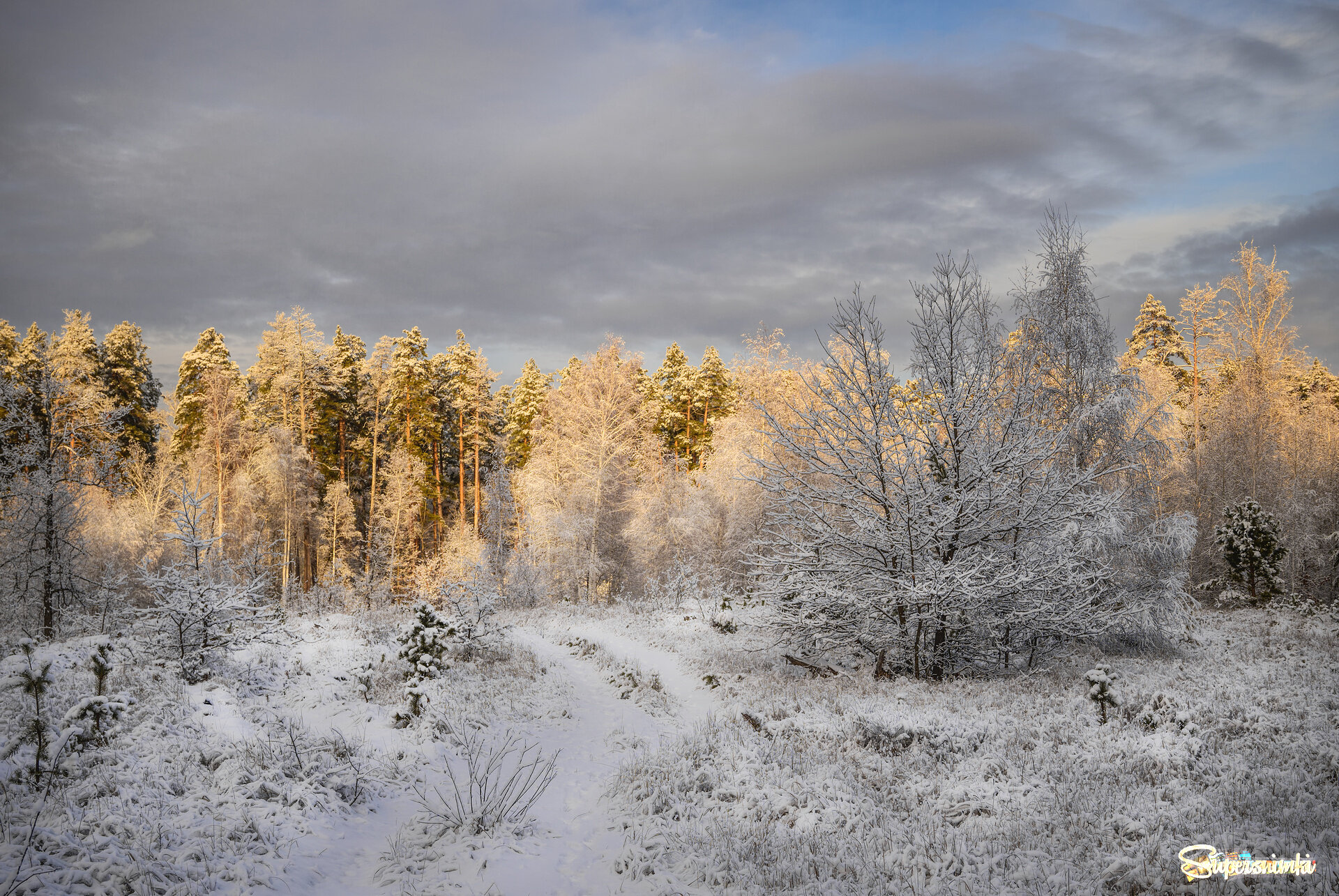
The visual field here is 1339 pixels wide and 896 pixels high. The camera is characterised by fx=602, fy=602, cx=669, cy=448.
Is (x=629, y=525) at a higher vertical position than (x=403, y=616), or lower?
higher

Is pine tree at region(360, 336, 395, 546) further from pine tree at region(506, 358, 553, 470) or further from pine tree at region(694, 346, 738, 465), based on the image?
pine tree at region(694, 346, 738, 465)

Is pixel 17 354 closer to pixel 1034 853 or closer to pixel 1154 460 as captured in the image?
pixel 1034 853

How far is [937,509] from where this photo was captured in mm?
10242

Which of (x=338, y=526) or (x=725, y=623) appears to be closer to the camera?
(x=725, y=623)

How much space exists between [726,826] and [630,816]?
3.91ft

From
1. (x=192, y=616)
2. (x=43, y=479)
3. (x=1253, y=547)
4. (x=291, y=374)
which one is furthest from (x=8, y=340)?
(x=1253, y=547)

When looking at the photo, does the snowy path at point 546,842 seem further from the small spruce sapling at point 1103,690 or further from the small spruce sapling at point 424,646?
the small spruce sapling at point 1103,690

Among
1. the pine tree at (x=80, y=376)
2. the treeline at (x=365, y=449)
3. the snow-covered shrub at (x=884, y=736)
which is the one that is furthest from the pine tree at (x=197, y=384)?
the snow-covered shrub at (x=884, y=736)

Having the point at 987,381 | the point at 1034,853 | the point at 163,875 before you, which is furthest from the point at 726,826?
the point at 987,381

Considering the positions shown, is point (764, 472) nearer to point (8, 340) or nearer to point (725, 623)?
point (725, 623)

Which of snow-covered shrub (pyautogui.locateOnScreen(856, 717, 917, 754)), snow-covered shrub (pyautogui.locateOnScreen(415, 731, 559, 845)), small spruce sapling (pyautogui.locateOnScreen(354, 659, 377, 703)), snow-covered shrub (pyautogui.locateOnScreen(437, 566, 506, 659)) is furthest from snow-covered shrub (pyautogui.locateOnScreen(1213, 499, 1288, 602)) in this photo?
small spruce sapling (pyautogui.locateOnScreen(354, 659, 377, 703))

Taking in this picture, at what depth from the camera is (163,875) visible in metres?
4.88

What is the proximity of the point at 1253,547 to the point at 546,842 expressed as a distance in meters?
24.5

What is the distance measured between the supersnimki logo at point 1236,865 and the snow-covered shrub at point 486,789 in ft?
18.7
